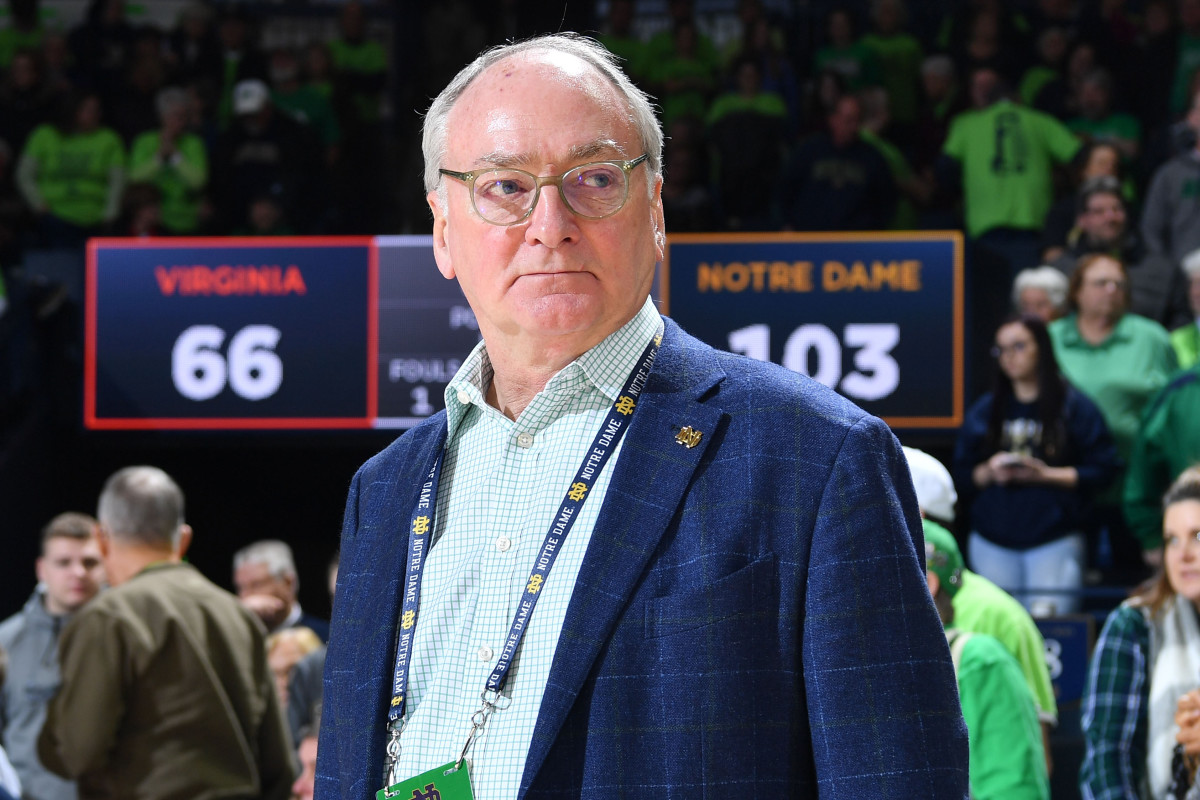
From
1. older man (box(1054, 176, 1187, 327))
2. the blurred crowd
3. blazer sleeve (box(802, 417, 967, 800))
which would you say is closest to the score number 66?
the blurred crowd

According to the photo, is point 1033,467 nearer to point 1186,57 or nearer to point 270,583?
point 270,583

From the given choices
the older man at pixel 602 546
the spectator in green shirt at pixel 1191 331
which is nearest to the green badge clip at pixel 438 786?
the older man at pixel 602 546

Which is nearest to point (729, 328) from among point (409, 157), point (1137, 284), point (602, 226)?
point (1137, 284)

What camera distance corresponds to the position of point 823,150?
931 centimetres

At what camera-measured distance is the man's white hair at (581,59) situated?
1.81 metres

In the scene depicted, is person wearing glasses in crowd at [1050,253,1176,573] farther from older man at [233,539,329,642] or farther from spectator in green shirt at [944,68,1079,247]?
older man at [233,539,329,642]

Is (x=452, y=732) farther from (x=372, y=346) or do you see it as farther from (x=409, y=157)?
(x=409, y=157)

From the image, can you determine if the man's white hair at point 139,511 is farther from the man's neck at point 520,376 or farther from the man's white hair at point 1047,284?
the man's white hair at point 1047,284

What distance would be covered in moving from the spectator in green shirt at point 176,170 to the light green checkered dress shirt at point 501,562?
865 cm

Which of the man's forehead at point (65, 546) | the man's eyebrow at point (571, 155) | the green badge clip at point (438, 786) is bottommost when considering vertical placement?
the green badge clip at point (438, 786)

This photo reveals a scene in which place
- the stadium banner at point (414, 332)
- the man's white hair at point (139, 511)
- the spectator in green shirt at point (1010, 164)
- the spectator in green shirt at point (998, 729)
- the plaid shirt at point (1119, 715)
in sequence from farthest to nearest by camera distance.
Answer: the spectator in green shirt at point (1010, 164) → the stadium banner at point (414, 332) → the man's white hair at point (139, 511) → the plaid shirt at point (1119, 715) → the spectator in green shirt at point (998, 729)

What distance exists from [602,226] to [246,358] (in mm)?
6331

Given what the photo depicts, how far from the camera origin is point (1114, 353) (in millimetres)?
7207

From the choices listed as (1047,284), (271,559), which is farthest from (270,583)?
(1047,284)
